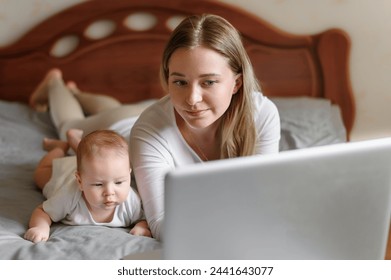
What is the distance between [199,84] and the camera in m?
1.19

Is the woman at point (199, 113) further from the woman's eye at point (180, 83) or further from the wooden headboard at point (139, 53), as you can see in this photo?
the wooden headboard at point (139, 53)

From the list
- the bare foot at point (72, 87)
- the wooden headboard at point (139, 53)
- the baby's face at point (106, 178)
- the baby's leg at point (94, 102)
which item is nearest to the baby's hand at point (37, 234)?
the baby's face at point (106, 178)

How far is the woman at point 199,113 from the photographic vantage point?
1189mm

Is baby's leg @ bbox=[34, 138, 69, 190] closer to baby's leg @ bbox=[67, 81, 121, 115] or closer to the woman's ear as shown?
baby's leg @ bbox=[67, 81, 121, 115]

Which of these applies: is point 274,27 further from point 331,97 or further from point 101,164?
point 101,164

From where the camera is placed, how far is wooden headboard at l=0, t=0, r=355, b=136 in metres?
2.31

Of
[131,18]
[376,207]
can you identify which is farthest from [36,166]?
[376,207]

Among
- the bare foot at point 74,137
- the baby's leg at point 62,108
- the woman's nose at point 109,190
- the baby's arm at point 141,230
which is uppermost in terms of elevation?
the baby's leg at point 62,108

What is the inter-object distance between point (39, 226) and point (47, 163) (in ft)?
1.21

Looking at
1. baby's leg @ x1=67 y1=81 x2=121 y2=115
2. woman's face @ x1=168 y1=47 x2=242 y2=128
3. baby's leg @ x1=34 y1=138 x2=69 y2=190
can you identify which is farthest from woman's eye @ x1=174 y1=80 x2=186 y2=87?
baby's leg @ x1=67 y1=81 x2=121 y2=115

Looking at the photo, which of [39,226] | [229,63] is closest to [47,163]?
[39,226]

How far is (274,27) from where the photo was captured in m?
2.36

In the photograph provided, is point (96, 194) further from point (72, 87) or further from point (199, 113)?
point (72, 87)

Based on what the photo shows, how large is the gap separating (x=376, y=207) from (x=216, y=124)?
524mm
